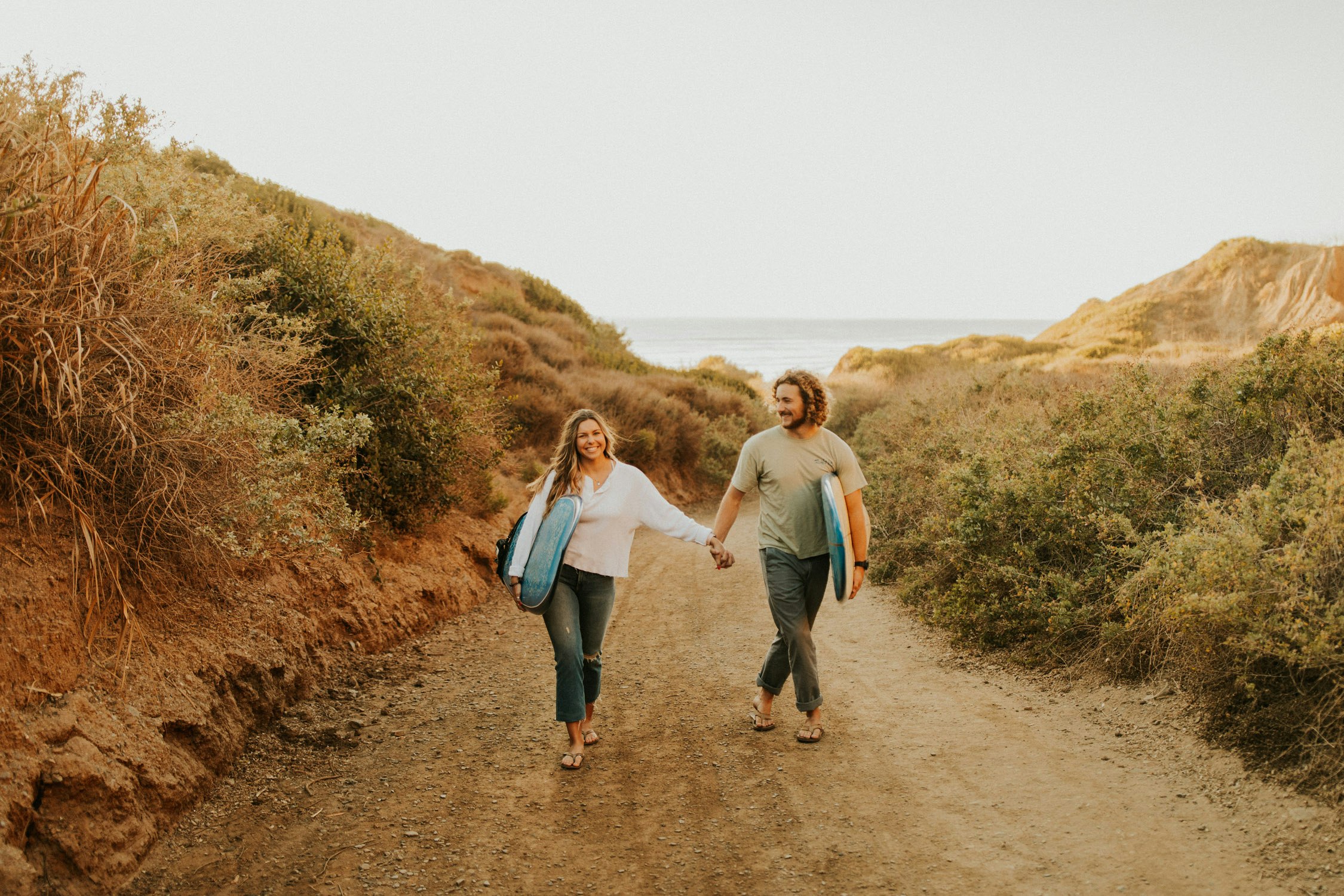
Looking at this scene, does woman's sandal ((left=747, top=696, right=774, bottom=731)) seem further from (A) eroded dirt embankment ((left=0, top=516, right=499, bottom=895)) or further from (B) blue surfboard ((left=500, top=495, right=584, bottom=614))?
(A) eroded dirt embankment ((left=0, top=516, right=499, bottom=895))

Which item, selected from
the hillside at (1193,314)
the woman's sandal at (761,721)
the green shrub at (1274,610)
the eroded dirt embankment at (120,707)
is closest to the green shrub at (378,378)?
the eroded dirt embankment at (120,707)

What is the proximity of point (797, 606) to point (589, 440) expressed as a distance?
162 centimetres

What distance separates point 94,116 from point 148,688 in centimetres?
471

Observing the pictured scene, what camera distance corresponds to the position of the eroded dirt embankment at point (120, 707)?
11.7 ft

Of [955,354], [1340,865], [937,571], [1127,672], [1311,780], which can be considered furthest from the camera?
[955,354]

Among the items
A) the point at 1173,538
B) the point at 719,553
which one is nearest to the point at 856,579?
the point at 719,553

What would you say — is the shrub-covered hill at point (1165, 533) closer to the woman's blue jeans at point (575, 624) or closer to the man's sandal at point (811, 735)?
the man's sandal at point (811, 735)

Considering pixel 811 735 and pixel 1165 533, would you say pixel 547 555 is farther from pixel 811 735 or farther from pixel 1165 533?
pixel 1165 533

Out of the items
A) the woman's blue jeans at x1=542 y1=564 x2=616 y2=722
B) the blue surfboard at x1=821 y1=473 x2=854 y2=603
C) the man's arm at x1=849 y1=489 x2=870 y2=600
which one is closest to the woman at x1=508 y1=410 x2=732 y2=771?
the woman's blue jeans at x1=542 y1=564 x2=616 y2=722

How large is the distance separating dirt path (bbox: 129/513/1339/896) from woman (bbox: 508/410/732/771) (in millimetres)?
542

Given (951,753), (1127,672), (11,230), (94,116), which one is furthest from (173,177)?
(1127,672)

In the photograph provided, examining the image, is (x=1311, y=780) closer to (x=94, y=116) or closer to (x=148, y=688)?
(x=148, y=688)

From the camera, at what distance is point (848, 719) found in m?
5.54

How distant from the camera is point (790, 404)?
197 inches
